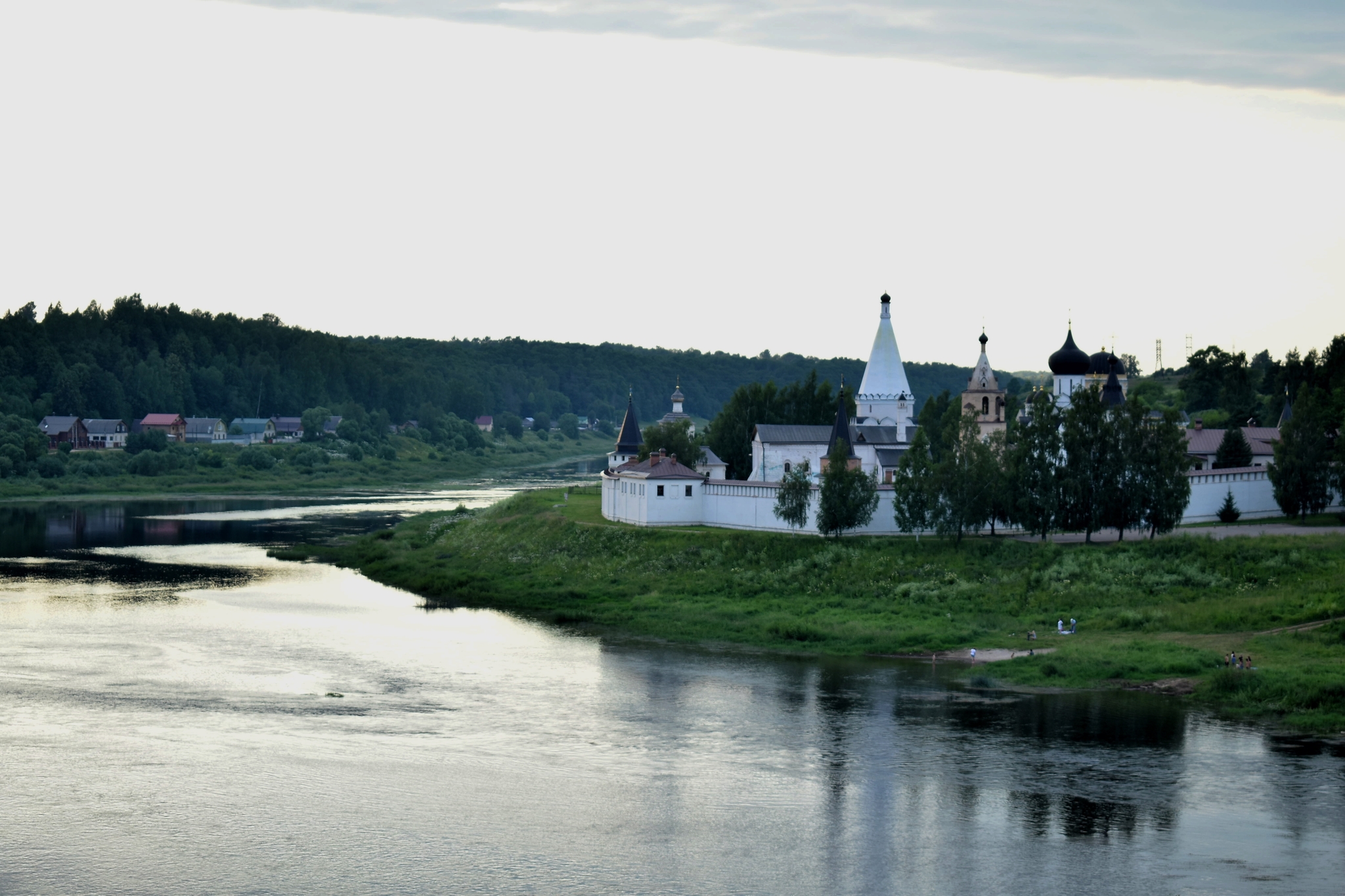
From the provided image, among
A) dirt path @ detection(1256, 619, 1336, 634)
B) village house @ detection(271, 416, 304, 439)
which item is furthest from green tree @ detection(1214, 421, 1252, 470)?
village house @ detection(271, 416, 304, 439)

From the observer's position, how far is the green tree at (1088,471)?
143ft

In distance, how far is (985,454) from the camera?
146 ft

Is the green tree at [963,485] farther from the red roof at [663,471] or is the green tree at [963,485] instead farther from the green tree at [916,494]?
the red roof at [663,471]

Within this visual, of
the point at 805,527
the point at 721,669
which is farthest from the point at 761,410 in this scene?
the point at 721,669

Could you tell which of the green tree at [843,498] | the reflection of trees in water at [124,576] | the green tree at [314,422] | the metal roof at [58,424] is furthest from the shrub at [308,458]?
the green tree at [843,498]

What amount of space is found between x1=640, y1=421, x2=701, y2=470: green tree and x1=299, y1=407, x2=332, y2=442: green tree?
74580mm

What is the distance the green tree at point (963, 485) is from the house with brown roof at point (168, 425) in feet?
299

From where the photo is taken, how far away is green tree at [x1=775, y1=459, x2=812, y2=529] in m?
47.4

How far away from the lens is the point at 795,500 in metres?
47.5

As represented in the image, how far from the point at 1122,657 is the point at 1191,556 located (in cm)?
924

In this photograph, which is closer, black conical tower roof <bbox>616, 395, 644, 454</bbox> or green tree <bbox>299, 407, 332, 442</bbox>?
black conical tower roof <bbox>616, 395, 644, 454</bbox>

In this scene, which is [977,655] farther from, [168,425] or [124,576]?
[168,425]

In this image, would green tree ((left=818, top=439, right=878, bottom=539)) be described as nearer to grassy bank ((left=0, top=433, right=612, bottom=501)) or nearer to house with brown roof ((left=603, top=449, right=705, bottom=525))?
house with brown roof ((left=603, top=449, right=705, bottom=525))

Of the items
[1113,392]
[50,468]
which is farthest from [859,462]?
[50,468]
